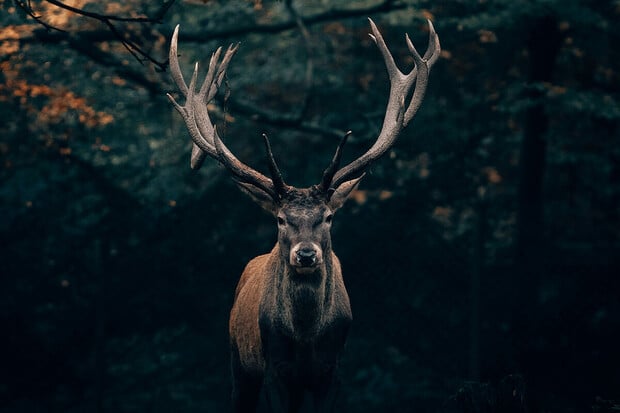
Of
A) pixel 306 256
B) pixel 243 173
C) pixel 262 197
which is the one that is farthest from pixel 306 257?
pixel 243 173

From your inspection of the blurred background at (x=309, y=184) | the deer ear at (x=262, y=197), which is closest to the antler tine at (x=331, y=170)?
the deer ear at (x=262, y=197)

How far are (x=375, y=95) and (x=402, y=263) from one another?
246cm

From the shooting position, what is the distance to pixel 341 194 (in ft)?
19.9

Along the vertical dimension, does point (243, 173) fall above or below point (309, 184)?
below

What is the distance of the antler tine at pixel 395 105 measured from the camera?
609cm

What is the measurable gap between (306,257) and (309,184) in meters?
6.39

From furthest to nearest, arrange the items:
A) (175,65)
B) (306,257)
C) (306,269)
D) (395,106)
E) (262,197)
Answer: (175,65) < (395,106) < (262,197) < (306,269) < (306,257)

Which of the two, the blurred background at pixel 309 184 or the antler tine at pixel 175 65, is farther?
the blurred background at pixel 309 184

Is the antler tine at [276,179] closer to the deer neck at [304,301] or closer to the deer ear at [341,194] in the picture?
the deer ear at [341,194]

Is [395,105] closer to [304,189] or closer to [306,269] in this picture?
[304,189]

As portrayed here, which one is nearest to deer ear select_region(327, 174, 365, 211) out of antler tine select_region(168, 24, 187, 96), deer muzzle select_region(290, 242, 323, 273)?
deer muzzle select_region(290, 242, 323, 273)

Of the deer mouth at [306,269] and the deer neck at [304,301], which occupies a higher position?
the deer mouth at [306,269]

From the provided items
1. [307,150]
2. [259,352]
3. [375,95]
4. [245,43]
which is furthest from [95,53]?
[259,352]

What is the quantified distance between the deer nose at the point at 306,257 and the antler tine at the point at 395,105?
0.81m
